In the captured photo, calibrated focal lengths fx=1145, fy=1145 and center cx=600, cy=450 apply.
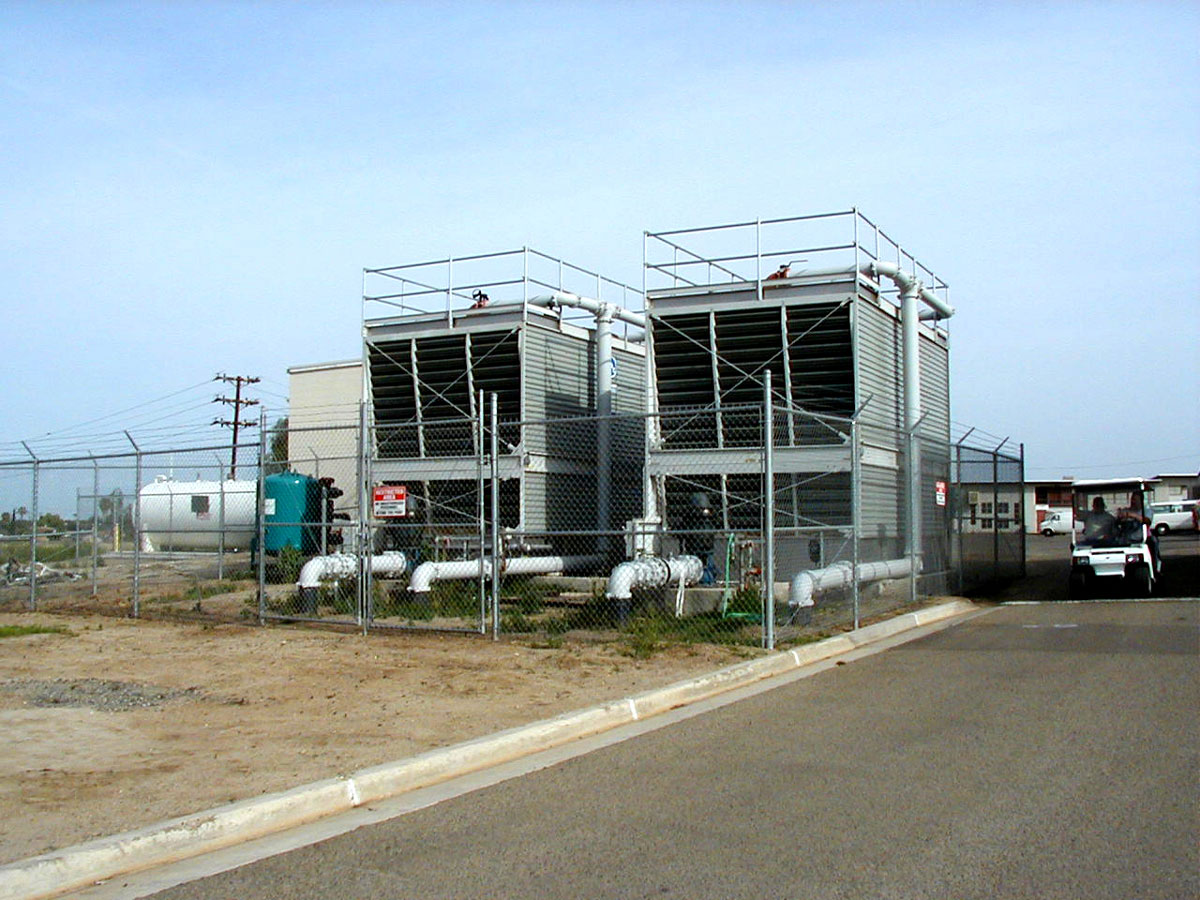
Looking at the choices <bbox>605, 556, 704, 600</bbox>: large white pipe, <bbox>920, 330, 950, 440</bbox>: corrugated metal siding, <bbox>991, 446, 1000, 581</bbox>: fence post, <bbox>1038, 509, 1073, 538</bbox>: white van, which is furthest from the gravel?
<bbox>1038, 509, 1073, 538</bbox>: white van

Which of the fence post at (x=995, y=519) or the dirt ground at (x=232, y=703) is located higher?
the fence post at (x=995, y=519)

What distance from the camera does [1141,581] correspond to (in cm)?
2047

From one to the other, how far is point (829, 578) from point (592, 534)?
120 inches

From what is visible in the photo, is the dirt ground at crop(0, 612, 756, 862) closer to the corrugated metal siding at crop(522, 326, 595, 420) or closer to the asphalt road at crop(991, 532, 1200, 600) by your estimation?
the corrugated metal siding at crop(522, 326, 595, 420)

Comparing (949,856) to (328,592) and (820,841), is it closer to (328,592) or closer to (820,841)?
(820,841)

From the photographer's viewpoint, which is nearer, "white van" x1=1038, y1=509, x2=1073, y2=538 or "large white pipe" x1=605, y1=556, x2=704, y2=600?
"large white pipe" x1=605, y1=556, x2=704, y2=600

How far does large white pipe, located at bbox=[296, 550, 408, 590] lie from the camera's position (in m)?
15.5

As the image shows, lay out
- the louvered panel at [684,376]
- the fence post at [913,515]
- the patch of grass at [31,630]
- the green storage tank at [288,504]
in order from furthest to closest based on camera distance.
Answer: the green storage tank at [288,504] → the louvered panel at [684,376] → the fence post at [913,515] → the patch of grass at [31,630]

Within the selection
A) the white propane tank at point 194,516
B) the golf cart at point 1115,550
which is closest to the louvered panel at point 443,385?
the white propane tank at point 194,516

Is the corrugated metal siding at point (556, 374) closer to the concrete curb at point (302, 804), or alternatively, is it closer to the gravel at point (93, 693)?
the gravel at point (93, 693)

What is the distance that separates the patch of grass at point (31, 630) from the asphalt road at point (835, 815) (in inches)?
373

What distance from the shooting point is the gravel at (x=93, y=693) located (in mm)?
9344

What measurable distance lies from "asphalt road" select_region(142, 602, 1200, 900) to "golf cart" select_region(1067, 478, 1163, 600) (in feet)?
33.7

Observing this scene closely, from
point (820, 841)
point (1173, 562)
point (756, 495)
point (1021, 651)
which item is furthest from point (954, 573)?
point (820, 841)
